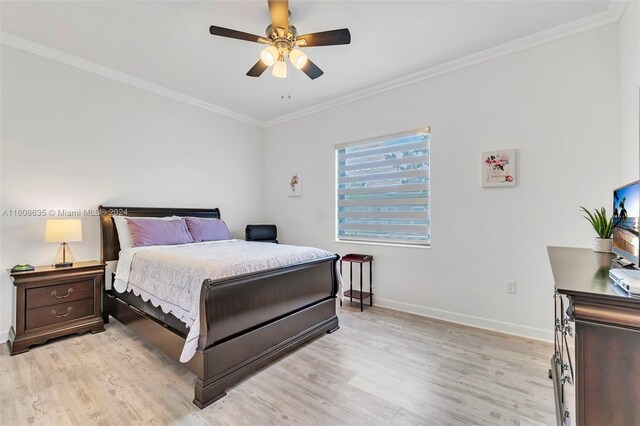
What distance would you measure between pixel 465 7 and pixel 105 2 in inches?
112

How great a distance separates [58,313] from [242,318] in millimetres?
2008

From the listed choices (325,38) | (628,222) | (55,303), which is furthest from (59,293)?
(628,222)

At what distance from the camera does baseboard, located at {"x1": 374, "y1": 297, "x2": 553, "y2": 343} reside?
2658mm

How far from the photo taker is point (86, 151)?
3.15m

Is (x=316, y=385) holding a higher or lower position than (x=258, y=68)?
lower

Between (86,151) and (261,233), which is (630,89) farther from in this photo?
(86,151)

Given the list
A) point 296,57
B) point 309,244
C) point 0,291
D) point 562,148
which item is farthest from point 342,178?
point 0,291

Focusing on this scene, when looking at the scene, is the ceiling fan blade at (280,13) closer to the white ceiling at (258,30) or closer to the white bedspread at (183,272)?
the white ceiling at (258,30)

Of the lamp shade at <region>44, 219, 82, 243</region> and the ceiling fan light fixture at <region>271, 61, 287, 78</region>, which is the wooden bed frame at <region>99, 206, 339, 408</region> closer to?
the lamp shade at <region>44, 219, 82, 243</region>

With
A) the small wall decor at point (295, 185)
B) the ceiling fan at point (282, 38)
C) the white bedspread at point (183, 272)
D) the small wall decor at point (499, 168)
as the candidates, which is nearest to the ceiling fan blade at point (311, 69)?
the ceiling fan at point (282, 38)

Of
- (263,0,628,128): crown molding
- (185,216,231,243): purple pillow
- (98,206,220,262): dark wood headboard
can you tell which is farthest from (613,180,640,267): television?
(98,206,220,262): dark wood headboard

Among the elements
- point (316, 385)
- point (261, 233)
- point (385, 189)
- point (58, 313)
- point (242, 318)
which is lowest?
point (316, 385)

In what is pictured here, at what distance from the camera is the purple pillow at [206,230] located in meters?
3.57

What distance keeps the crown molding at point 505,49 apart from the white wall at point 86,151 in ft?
7.09
